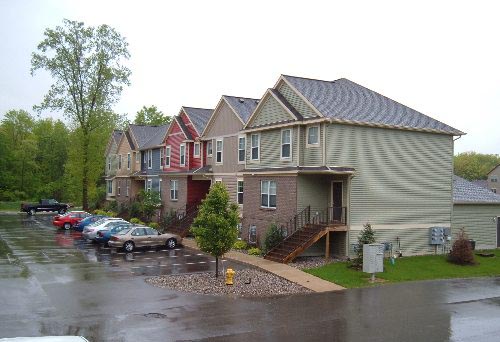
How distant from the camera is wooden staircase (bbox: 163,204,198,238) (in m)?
36.5

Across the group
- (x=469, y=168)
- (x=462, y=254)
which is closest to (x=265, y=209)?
(x=462, y=254)

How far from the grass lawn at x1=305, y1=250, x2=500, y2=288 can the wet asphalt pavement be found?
1.00 meters

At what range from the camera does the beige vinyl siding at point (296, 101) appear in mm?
26884

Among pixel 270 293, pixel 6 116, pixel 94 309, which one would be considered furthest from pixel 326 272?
pixel 6 116

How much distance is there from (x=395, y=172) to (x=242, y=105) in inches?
510

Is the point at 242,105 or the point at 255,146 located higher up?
the point at 242,105

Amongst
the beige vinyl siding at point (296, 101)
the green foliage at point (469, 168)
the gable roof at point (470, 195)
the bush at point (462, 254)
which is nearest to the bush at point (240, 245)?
the beige vinyl siding at point (296, 101)

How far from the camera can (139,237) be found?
100ft

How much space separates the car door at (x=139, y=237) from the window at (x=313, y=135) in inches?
456

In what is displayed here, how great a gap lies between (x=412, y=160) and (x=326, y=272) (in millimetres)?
9319

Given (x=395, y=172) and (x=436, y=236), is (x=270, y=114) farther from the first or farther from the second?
(x=436, y=236)

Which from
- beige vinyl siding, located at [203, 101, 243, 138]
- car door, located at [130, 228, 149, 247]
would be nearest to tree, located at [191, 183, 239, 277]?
car door, located at [130, 228, 149, 247]

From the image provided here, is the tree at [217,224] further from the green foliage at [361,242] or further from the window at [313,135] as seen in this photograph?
the window at [313,135]

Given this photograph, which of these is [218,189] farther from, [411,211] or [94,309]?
[411,211]
